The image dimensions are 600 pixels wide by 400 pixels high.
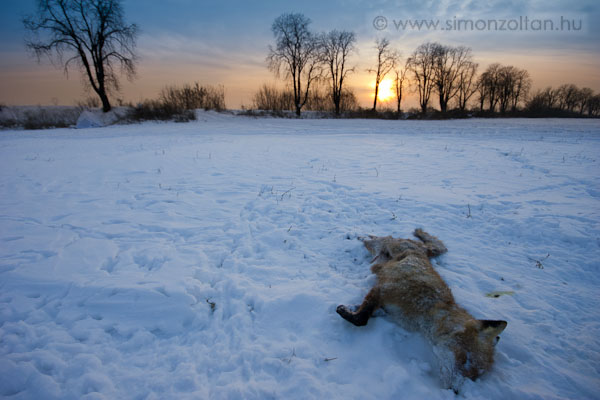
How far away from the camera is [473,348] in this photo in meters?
1.92

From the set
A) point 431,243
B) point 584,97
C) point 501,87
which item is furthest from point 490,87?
point 431,243

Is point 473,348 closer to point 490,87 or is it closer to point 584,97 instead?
point 490,87

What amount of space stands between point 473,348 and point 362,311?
879mm

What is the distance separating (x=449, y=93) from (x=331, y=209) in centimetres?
4028

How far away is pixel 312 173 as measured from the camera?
6.98 m

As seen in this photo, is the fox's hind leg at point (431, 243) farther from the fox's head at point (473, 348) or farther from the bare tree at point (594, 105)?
the bare tree at point (594, 105)

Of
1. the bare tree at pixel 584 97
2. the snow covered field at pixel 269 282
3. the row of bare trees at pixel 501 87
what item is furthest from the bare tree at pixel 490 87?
the snow covered field at pixel 269 282

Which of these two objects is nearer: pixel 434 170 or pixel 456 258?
pixel 456 258

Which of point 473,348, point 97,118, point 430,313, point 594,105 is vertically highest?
point 594,105

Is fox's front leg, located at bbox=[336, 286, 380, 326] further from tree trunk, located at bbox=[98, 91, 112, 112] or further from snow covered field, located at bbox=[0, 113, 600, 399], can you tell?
tree trunk, located at bbox=[98, 91, 112, 112]

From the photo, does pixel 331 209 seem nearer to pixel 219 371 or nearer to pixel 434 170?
pixel 219 371

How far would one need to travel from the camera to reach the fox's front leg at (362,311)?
7.62 feet

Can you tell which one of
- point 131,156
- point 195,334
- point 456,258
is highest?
point 131,156

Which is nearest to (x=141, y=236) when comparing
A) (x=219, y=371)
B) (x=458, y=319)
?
(x=219, y=371)
